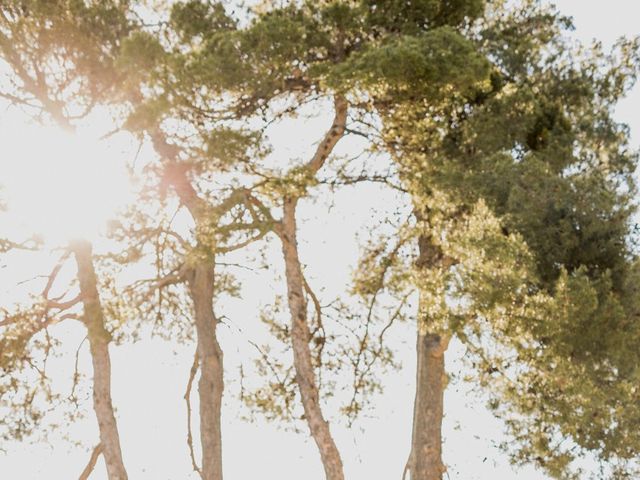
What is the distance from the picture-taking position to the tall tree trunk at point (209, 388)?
13.3 metres

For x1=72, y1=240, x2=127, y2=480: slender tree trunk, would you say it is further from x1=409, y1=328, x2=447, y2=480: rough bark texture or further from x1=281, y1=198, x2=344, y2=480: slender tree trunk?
x1=409, y1=328, x2=447, y2=480: rough bark texture

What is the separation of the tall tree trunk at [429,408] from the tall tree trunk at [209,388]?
2.56m

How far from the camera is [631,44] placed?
12883 mm

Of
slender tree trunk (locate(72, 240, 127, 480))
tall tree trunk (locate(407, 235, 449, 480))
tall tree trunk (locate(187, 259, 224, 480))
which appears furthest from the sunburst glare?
tall tree trunk (locate(407, 235, 449, 480))

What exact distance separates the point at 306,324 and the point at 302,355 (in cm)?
44

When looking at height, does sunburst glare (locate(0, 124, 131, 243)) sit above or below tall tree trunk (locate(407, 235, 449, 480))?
above

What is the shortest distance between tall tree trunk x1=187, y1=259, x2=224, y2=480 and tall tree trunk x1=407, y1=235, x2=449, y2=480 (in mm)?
2563

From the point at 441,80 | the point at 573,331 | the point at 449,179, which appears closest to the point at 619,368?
the point at 573,331

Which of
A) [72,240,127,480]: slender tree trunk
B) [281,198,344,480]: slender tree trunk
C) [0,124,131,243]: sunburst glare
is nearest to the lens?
[281,198,344,480]: slender tree trunk

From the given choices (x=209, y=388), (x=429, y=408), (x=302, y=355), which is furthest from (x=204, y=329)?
(x=429, y=408)

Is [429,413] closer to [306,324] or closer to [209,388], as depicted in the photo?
[306,324]

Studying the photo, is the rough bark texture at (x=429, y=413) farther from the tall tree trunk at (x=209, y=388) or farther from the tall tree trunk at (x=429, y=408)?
the tall tree trunk at (x=209, y=388)

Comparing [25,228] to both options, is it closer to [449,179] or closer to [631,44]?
[449,179]

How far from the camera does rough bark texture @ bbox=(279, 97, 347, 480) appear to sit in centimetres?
1227
